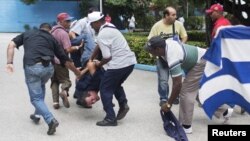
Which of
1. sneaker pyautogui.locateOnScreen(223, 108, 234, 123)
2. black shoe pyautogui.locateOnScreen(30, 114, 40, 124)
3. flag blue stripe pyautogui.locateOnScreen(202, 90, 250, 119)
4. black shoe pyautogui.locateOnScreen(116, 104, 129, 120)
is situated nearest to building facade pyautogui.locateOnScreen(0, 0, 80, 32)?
black shoe pyautogui.locateOnScreen(30, 114, 40, 124)

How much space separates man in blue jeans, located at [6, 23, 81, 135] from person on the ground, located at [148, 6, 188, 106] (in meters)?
1.97

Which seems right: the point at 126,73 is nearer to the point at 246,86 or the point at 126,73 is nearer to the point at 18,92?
the point at 246,86

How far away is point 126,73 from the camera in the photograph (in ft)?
20.9

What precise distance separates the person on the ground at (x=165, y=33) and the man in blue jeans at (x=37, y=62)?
1.97m

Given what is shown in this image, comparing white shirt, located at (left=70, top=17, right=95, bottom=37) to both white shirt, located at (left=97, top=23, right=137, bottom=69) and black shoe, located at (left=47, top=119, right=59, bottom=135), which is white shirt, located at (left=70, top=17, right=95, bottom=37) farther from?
black shoe, located at (left=47, top=119, right=59, bottom=135)

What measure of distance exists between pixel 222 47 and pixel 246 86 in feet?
1.73

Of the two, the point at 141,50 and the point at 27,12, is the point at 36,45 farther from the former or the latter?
the point at 27,12

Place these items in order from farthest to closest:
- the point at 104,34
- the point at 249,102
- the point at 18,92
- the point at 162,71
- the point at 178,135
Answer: the point at 18,92, the point at 162,71, the point at 104,34, the point at 178,135, the point at 249,102

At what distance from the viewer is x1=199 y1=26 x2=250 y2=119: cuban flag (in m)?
5.18

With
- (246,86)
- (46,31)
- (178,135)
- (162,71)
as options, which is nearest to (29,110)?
(46,31)

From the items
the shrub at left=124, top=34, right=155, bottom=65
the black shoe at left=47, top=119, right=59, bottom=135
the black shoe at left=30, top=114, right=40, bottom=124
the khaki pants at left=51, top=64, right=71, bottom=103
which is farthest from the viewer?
the shrub at left=124, top=34, right=155, bottom=65

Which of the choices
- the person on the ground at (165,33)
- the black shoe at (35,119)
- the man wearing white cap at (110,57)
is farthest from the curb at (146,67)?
the black shoe at (35,119)

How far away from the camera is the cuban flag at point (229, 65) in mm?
5176

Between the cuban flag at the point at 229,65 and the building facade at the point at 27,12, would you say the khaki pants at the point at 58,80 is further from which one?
the building facade at the point at 27,12
